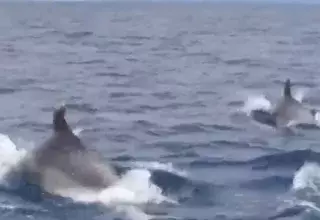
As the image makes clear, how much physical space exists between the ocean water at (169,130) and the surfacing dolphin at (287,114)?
0.61 metres

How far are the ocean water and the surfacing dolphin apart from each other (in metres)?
0.61

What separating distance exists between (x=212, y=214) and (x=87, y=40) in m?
51.0

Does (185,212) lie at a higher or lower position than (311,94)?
lower

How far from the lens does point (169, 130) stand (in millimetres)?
25125

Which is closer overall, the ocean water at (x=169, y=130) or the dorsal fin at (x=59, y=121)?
the ocean water at (x=169, y=130)

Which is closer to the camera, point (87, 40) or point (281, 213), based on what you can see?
point (281, 213)

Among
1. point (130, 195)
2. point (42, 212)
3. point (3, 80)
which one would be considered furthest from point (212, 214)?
point (3, 80)

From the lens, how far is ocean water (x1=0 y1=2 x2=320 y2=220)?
55.8 feet

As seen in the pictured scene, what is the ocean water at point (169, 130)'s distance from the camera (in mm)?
17016

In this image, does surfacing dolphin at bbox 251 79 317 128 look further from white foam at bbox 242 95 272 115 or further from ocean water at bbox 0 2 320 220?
white foam at bbox 242 95 272 115

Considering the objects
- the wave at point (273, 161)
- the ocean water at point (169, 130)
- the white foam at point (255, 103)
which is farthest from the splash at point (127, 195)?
the white foam at point (255, 103)

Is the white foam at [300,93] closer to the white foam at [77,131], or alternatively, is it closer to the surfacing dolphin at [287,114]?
the surfacing dolphin at [287,114]

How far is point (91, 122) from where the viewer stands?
26359 mm

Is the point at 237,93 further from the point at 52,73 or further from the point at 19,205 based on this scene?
the point at 19,205
